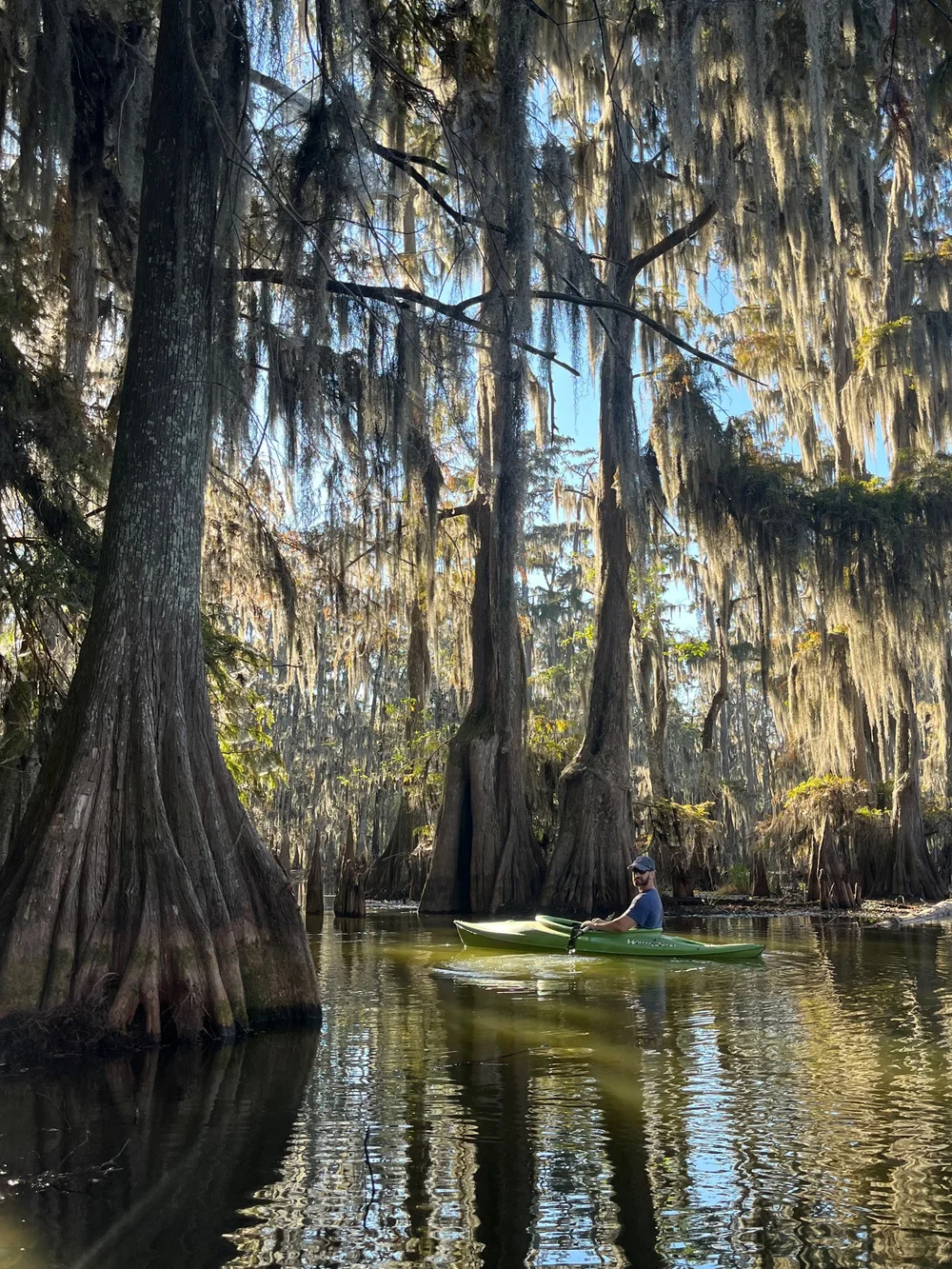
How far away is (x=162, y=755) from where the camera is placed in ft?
23.2

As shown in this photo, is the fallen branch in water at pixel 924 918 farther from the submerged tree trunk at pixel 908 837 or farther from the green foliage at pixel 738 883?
the green foliage at pixel 738 883

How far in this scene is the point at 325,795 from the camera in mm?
36594

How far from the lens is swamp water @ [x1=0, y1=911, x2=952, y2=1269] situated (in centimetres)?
337

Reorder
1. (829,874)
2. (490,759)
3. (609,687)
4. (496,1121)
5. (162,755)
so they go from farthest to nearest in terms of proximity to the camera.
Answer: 1. (829,874)
2. (490,759)
3. (609,687)
4. (162,755)
5. (496,1121)

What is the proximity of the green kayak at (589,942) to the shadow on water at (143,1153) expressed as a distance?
16.3ft

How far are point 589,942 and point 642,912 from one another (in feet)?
2.56

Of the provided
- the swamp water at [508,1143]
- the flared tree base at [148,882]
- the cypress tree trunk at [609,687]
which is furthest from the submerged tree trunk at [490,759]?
the swamp water at [508,1143]

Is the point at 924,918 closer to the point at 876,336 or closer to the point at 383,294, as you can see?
the point at 876,336

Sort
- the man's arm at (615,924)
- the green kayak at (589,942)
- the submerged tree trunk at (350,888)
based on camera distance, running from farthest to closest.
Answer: the submerged tree trunk at (350,888)
the man's arm at (615,924)
the green kayak at (589,942)

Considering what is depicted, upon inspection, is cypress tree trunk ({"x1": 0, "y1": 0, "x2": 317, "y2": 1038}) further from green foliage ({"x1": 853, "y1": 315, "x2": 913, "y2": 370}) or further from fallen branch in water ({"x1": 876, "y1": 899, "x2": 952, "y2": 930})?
green foliage ({"x1": 853, "y1": 315, "x2": 913, "y2": 370})

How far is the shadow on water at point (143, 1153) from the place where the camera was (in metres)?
3.40

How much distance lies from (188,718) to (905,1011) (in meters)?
4.94

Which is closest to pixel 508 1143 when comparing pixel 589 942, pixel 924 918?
pixel 589 942

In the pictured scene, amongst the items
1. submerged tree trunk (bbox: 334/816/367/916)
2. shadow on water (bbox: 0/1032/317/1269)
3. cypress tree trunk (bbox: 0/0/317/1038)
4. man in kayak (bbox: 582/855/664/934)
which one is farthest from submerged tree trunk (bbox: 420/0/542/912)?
shadow on water (bbox: 0/1032/317/1269)
